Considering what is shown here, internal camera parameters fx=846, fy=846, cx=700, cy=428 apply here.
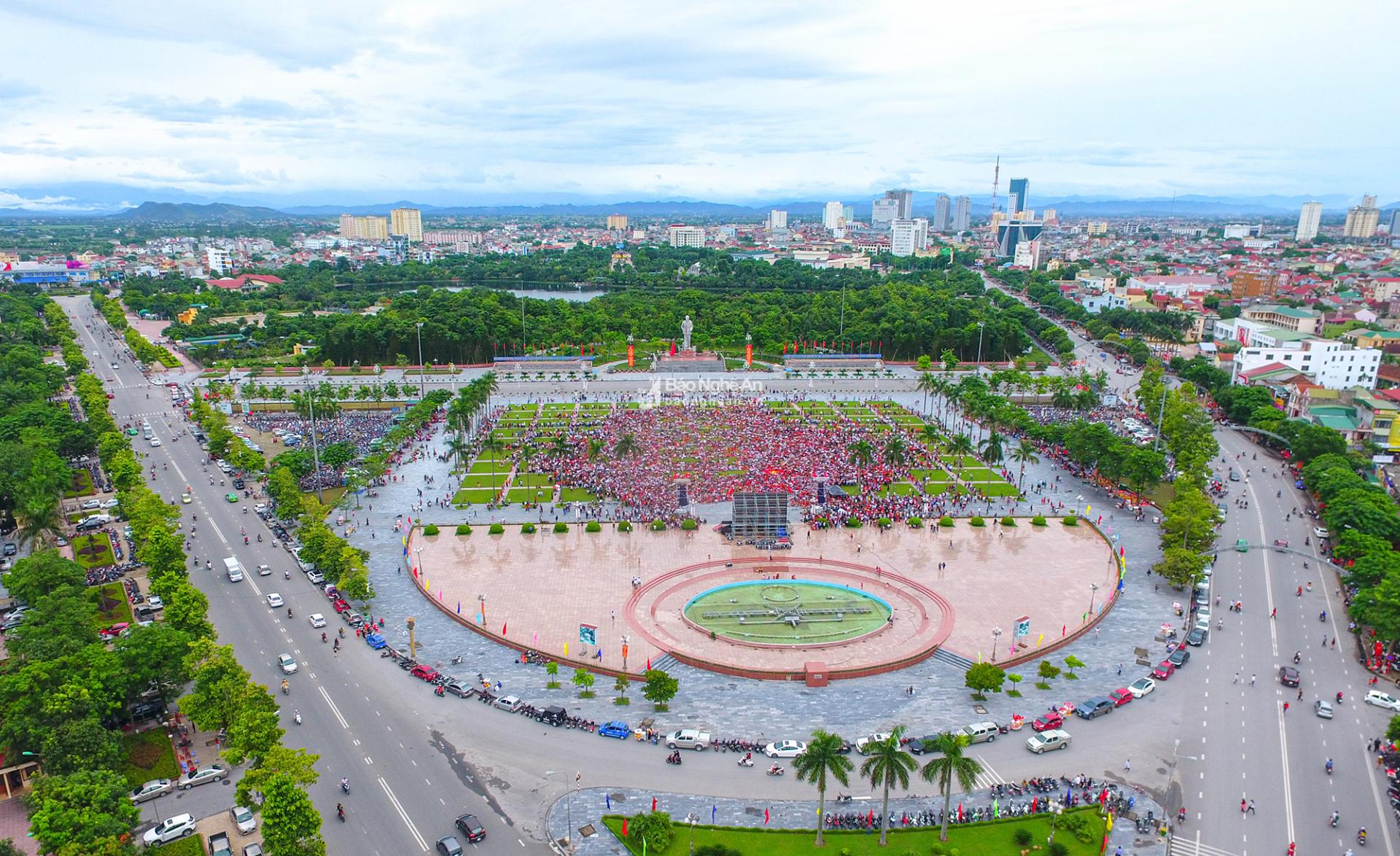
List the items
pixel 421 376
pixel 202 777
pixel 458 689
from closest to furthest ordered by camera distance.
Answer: pixel 202 777, pixel 458 689, pixel 421 376

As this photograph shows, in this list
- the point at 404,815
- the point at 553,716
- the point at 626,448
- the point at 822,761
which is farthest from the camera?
the point at 626,448

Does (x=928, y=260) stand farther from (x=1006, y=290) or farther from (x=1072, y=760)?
(x=1072, y=760)

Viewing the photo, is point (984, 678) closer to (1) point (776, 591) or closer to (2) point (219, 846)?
(1) point (776, 591)

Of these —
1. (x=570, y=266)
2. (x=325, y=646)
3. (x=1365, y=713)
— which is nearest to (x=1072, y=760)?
(x=1365, y=713)

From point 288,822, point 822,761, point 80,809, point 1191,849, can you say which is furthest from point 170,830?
point 1191,849

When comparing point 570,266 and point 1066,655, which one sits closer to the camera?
point 1066,655

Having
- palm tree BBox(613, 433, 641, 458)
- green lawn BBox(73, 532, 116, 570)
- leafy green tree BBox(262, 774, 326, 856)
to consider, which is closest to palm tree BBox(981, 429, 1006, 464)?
palm tree BBox(613, 433, 641, 458)

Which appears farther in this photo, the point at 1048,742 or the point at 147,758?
the point at 1048,742

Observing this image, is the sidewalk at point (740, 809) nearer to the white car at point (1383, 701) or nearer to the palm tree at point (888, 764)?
A: the palm tree at point (888, 764)
